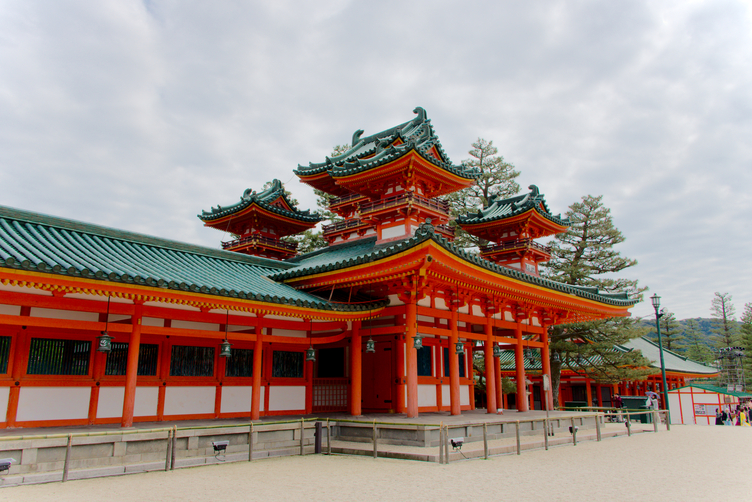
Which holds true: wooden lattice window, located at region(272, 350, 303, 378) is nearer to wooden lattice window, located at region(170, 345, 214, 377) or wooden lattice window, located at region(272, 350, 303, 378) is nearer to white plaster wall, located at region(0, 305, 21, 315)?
wooden lattice window, located at region(170, 345, 214, 377)

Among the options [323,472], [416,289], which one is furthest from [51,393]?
[416,289]

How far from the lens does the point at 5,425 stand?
34.3 ft

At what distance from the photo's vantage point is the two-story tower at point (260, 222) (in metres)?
25.4

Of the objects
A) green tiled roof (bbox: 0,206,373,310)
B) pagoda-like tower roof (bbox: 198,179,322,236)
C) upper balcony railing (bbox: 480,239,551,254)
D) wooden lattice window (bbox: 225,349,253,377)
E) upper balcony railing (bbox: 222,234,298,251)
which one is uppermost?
pagoda-like tower roof (bbox: 198,179,322,236)

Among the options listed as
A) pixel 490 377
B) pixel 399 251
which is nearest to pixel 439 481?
pixel 399 251

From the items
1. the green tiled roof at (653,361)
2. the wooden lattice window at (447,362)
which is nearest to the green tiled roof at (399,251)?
the wooden lattice window at (447,362)

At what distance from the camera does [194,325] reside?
1344cm

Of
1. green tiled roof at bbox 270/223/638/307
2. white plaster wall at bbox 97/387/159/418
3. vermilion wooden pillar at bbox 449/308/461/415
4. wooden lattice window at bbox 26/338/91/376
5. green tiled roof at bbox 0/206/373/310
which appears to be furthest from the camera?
vermilion wooden pillar at bbox 449/308/461/415

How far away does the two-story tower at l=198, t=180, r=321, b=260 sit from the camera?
25391mm

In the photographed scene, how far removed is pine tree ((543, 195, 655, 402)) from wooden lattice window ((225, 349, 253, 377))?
18.8 m

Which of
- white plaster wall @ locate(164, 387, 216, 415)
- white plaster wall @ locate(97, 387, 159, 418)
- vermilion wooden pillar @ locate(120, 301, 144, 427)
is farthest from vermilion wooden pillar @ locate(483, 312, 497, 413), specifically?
vermilion wooden pillar @ locate(120, 301, 144, 427)

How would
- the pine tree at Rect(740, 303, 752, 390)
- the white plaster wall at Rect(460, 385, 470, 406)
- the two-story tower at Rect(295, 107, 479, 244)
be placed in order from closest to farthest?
1. the two-story tower at Rect(295, 107, 479, 244)
2. the white plaster wall at Rect(460, 385, 470, 406)
3. the pine tree at Rect(740, 303, 752, 390)

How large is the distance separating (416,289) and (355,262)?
74.3 inches

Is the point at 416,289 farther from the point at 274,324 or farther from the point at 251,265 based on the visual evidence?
the point at 251,265
